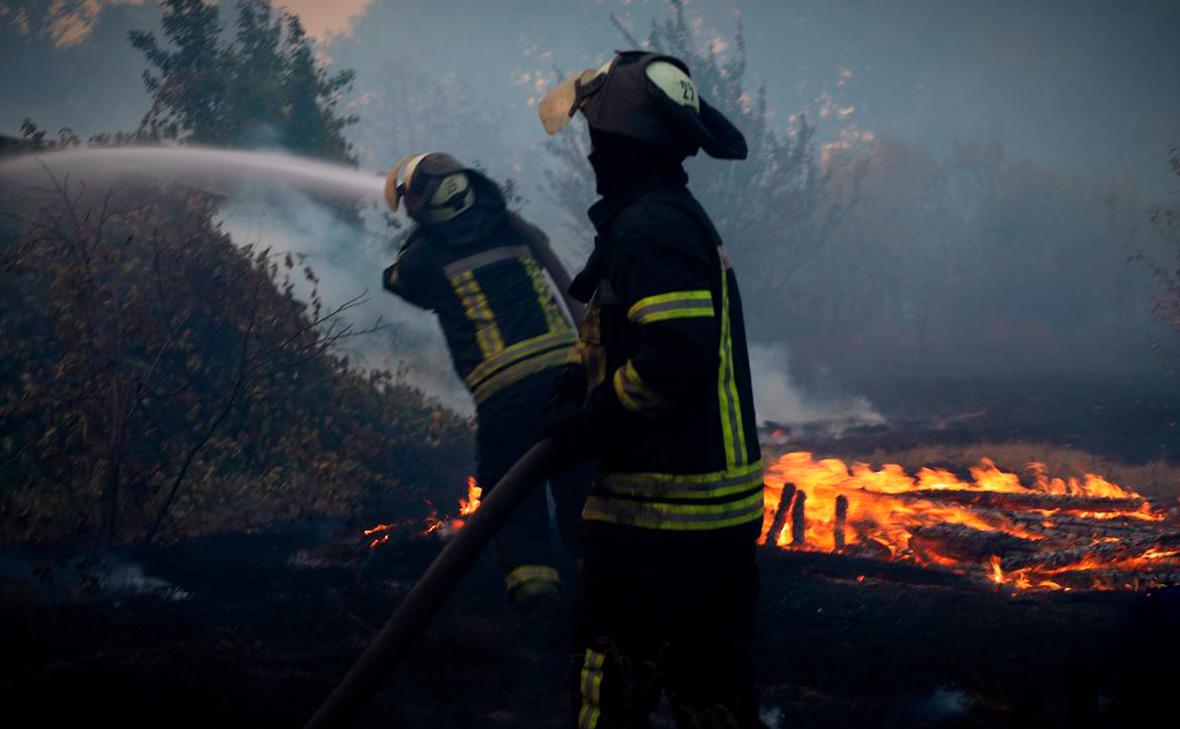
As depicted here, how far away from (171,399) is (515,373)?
407 cm

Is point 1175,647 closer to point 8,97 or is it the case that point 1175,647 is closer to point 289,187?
point 289,187

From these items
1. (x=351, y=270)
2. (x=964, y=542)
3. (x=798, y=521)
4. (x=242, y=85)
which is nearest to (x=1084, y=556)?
(x=964, y=542)

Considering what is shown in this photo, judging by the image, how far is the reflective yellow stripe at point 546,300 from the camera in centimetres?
435

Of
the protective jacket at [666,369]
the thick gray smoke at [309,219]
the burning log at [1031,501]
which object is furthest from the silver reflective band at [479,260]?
the burning log at [1031,501]

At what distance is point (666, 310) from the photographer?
2.13m

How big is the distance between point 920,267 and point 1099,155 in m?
32.1

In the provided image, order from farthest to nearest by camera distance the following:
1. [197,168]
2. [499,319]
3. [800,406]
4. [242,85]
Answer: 1. [800,406]
2. [242,85]
3. [197,168]
4. [499,319]

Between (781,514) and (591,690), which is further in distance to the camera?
(781,514)

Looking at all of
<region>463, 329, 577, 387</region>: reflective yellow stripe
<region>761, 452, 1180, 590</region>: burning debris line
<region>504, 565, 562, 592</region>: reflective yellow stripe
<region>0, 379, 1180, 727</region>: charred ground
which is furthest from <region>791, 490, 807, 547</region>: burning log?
<region>463, 329, 577, 387</region>: reflective yellow stripe

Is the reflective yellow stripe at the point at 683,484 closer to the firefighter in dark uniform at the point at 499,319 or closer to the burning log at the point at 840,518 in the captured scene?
the firefighter in dark uniform at the point at 499,319

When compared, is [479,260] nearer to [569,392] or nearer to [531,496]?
[531,496]

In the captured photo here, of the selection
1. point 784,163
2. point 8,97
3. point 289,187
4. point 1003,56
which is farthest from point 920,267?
point 8,97

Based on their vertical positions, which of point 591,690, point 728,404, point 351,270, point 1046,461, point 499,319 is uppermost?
point 351,270

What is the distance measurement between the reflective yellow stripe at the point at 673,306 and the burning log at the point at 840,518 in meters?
4.13
